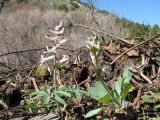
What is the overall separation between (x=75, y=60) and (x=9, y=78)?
2.13ft

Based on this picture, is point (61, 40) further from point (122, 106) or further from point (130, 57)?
point (130, 57)

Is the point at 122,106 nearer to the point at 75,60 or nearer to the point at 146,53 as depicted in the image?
the point at 146,53

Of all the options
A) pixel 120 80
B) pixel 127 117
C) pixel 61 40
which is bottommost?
pixel 127 117

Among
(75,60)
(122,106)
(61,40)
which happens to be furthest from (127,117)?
(75,60)

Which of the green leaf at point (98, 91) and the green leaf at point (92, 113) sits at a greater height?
the green leaf at point (98, 91)

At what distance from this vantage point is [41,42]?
8883 mm

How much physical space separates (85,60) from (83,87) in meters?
0.41

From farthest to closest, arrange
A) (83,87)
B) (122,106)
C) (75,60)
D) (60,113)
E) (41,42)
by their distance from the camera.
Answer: (41,42) < (75,60) < (83,87) < (60,113) < (122,106)

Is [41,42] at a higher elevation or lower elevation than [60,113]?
higher

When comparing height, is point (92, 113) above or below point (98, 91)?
below

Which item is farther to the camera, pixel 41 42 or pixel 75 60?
pixel 41 42

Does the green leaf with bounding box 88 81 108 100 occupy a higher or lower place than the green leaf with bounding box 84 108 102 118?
higher

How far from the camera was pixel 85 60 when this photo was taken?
3.57 metres

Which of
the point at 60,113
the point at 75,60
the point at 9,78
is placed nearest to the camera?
the point at 60,113
